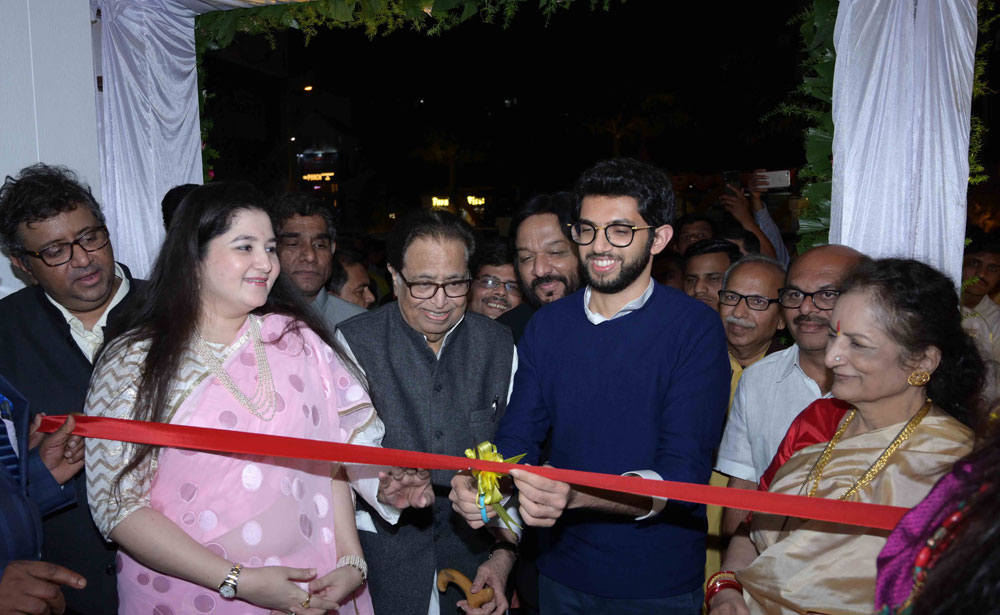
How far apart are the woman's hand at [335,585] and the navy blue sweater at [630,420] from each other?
686 millimetres

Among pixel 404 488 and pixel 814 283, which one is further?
pixel 814 283

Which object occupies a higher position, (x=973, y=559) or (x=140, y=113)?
(x=140, y=113)

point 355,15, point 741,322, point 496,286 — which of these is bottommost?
point 741,322

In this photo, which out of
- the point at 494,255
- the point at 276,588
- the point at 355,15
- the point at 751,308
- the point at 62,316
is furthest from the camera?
the point at 355,15

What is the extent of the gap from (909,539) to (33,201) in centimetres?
344

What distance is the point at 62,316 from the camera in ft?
10.2

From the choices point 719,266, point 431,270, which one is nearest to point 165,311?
point 431,270

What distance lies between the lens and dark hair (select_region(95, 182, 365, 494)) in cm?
220

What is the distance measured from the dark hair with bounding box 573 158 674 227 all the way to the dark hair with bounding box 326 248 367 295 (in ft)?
11.5

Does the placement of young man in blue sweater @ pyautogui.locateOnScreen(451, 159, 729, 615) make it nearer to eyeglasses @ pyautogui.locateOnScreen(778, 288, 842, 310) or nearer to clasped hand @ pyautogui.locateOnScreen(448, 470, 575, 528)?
clasped hand @ pyautogui.locateOnScreen(448, 470, 575, 528)

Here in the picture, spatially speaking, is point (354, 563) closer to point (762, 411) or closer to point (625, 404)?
point (625, 404)

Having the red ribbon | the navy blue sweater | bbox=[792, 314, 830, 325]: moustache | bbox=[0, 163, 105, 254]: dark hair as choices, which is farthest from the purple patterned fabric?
bbox=[0, 163, 105, 254]: dark hair

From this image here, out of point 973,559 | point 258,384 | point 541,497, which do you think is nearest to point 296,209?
point 258,384

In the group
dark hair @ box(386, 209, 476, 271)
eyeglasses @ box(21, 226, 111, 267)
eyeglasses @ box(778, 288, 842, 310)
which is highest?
dark hair @ box(386, 209, 476, 271)
